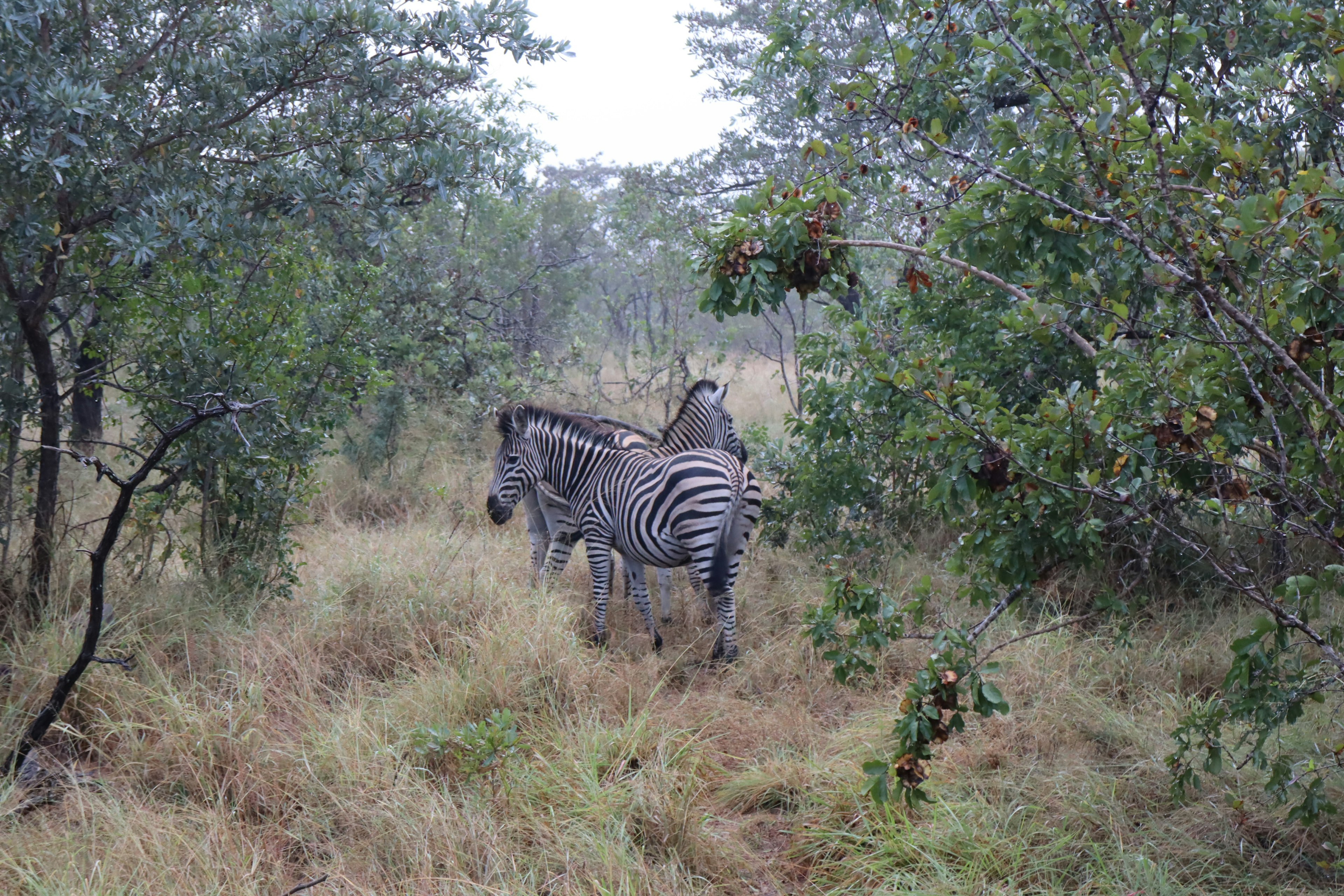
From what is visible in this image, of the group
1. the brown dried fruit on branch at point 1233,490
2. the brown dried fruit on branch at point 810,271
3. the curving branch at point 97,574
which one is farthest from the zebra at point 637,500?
the brown dried fruit on branch at point 1233,490

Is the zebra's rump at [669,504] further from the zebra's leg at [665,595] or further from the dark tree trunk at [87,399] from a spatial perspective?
the dark tree trunk at [87,399]

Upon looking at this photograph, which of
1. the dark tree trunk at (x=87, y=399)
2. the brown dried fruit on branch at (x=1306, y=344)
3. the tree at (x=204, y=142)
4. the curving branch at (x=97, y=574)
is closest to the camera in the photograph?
the brown dried fruit on branch at (x=1306, y=344)

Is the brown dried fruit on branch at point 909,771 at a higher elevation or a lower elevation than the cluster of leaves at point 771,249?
lower

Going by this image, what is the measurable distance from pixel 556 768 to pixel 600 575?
194 centimetres

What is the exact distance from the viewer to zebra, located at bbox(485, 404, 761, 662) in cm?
540

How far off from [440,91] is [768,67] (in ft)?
6.31

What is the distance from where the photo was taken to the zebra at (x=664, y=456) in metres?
6.27

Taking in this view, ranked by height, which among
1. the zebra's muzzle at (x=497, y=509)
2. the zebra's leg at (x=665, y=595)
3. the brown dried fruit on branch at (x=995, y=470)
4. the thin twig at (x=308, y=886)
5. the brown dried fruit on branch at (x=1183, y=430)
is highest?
the brown dried fruit on branch at (x=1183, y=430)

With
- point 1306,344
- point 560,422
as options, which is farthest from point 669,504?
point 1306,344

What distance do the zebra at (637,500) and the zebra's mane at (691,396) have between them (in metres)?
0.72

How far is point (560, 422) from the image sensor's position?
6.38 m

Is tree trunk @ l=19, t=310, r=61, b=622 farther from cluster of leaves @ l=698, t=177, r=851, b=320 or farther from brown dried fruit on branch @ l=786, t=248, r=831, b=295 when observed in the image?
brown dried fruit on branch @ l=786, t=248, r=831, b=295

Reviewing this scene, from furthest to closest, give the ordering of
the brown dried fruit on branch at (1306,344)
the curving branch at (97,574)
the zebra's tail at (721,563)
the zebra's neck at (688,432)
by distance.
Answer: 1. the zebra's neck at (688,432)
2. the zebra's tail at (721,563)
3. the curving branch at (97,574)
4. the brown dried fruit on branch at (1306,344)

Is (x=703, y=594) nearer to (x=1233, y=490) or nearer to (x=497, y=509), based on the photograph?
(x=497, y=509)
